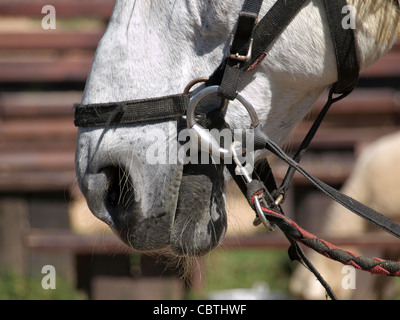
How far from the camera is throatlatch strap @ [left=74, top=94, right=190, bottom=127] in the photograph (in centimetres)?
173

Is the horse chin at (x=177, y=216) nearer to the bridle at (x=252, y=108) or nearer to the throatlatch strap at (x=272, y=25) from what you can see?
the bridle at (x=252, y=108)

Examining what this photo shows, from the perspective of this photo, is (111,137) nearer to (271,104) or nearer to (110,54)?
(110,54)

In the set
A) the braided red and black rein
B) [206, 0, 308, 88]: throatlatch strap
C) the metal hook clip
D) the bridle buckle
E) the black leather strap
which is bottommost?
the braided red and black rein

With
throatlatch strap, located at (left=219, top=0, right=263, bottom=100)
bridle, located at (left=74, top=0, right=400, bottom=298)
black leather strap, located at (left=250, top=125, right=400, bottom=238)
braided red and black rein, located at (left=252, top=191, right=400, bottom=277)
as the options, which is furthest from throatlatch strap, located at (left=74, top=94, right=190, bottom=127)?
braided red and black rein, located at (left=252, top=191, right=400, bottom=277)

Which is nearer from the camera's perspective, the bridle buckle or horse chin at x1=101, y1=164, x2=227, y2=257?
the bridle buckle

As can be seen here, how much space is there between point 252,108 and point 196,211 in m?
0.36

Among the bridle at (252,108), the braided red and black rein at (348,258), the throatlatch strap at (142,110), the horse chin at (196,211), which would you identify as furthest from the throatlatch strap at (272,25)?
the braided red and black rein at (348,258)

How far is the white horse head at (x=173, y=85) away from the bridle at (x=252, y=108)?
1.1 inches

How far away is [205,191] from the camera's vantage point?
1792 millimetres

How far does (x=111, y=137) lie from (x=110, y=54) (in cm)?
26

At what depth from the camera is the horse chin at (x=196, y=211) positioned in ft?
5.85

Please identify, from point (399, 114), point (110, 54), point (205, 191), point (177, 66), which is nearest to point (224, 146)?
point (205, 191)

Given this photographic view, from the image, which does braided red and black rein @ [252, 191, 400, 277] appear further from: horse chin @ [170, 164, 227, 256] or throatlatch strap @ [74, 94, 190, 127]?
throatlatch strap @ [74, 94, 190, 127]

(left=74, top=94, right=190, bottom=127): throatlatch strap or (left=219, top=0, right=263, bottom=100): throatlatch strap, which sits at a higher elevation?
(left=219, top=0, right=263, bottom=100): throatlatch strap
